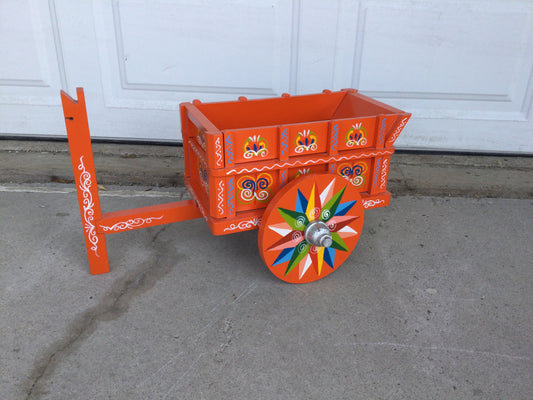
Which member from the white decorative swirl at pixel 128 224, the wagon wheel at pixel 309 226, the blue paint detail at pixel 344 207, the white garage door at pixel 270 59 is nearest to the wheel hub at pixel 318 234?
the wagon wheel at pixel 309 226

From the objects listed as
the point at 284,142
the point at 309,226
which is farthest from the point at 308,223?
the point at 284,142

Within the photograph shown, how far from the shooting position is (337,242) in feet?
6.77

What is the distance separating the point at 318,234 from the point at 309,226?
0.05 metres

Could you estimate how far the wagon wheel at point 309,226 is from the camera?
6.17ft

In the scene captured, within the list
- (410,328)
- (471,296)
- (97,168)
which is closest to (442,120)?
(471,296)

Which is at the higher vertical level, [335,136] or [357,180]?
[335,136]

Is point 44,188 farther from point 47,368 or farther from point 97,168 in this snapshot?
point 47,368

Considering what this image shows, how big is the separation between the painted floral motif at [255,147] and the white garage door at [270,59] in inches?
54.2

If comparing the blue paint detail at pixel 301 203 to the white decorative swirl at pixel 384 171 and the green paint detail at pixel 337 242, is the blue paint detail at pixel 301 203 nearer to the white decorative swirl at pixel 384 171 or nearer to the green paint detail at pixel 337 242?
the green paint detail at pixel 337 242

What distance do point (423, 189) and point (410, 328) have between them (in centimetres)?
131

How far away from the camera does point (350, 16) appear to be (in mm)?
2934

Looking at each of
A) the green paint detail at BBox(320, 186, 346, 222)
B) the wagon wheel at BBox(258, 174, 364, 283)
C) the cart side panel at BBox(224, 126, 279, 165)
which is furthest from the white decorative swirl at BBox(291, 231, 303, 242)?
the cart side panel at BBox(224, 126, 279, 165)

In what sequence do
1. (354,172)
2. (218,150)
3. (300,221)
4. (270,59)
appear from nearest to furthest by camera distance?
(218,150), (300,221), (354,172), (270,59)

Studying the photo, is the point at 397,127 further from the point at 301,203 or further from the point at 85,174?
the point at 85,174
